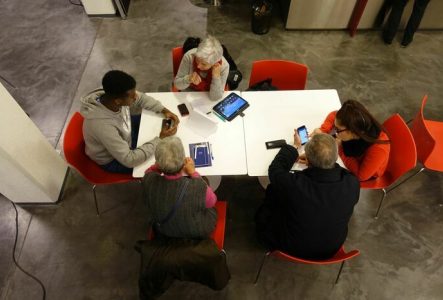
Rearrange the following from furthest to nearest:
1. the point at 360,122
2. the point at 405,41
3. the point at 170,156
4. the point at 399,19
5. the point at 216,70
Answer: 1. the point at 405,41
2. the point at 399,19
3. the point at 216,70
4. the point at 360,122
5. the point at 170,156

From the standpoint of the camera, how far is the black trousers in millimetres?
3656

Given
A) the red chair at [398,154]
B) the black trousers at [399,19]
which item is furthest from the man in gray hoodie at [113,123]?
the black trousers at [399,19]

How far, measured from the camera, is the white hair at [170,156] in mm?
1616

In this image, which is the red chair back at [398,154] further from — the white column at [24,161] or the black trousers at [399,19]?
the white column at [24,161]

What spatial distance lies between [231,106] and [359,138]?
36.0 inches

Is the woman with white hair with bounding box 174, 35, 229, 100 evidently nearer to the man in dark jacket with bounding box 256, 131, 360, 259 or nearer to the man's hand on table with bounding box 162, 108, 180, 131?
the man's hand on table with bounding box 162, 108, 180, 131

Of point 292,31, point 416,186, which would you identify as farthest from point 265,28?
point 416,186

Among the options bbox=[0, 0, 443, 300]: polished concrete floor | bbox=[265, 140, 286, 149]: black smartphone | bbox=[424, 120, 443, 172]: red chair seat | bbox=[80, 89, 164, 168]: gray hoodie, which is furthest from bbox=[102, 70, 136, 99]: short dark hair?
bbox=[424, 120, 443, 172]: red chair seat

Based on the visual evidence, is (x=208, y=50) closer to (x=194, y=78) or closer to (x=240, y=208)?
(x=194, y=78)

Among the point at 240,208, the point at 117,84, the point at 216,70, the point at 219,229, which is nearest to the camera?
the point at 117,84

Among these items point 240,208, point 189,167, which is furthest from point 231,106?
point 240,208

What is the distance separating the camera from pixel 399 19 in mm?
3801

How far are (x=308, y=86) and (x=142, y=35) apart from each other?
2.32m

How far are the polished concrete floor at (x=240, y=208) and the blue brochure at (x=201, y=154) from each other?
2.73 ft
